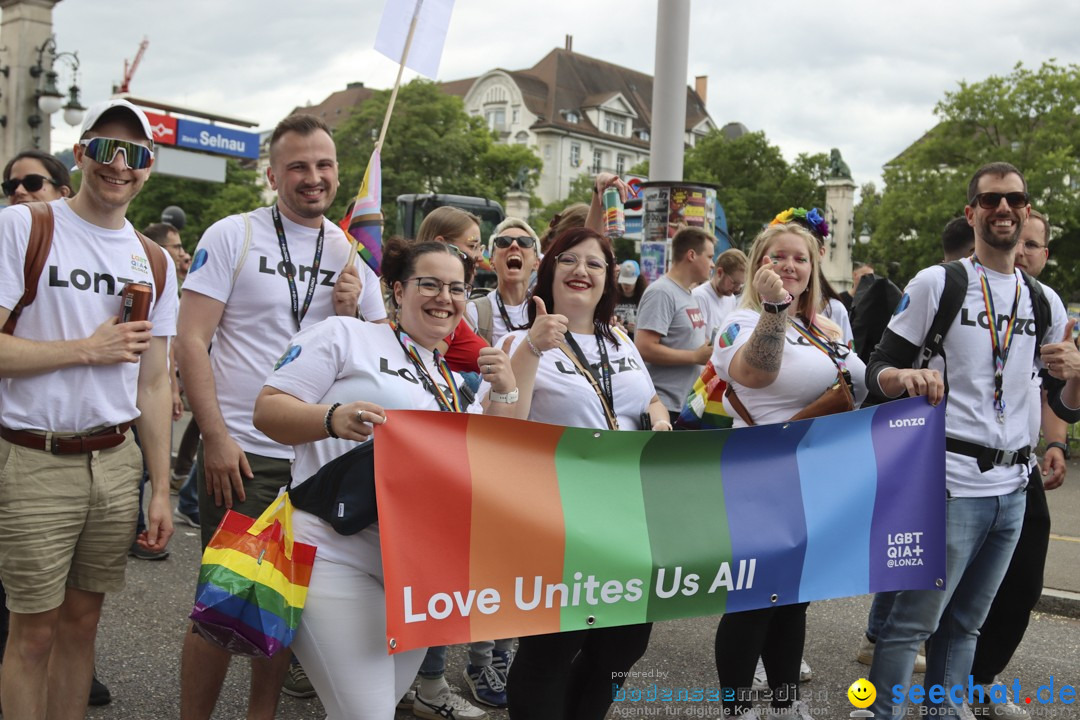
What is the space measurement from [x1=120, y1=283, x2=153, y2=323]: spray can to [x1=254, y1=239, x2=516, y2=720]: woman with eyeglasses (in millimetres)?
617

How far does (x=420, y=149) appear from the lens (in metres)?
48.3

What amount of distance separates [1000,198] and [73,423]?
3418mm

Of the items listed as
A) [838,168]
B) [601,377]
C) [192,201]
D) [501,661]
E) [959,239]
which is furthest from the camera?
[192,201]

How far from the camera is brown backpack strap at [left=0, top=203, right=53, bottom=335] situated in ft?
10.0

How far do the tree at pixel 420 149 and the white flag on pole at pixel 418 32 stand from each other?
140ft

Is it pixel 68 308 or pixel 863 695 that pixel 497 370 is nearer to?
pixel 68 308

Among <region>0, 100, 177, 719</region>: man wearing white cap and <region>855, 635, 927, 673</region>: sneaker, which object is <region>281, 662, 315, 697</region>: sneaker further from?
<region>855, 635, 927, 673</region>: sneaker

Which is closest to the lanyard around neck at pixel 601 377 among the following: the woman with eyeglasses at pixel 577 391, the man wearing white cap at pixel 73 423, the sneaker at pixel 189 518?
the woman with eyeglasses at pixel 577 391

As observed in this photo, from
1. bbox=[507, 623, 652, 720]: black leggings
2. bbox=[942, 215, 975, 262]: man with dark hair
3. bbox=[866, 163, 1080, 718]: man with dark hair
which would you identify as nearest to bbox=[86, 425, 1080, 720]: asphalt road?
bbox=[866, 163, 1080, 718]: man with dark hair

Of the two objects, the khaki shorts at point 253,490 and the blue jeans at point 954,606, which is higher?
the khaki shorts at point 253,490

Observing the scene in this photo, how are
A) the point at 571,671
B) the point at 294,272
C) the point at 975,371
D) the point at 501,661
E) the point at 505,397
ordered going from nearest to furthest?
1. the point at 505,397
2. the point at 571,671
3. the point at 294,272
4. the point at 975,371
5. the point at 501,661

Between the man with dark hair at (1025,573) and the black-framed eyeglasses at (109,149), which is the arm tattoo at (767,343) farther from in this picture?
the black-framed eyeglasses at (109,149)

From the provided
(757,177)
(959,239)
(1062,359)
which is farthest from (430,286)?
(757,177)

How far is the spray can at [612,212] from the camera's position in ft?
18.4
